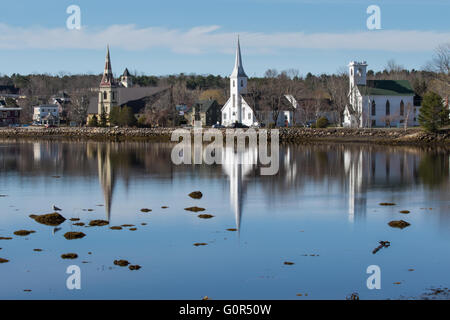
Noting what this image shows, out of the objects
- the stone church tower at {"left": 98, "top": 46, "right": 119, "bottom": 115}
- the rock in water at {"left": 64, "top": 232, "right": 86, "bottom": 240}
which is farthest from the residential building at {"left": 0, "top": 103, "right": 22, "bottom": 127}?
the rock in water at {"left": 64, "top": 232, "right": 86, "bottom": 240}

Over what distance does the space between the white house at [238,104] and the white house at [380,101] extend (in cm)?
1419

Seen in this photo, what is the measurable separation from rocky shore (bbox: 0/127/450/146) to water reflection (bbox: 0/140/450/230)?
11.6 m

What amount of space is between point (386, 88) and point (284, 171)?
54.9 meters

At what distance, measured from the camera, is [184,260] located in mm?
15867

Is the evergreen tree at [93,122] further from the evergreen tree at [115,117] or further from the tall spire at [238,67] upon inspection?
the tall spire at [238,67]

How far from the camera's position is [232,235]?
18.7 meters

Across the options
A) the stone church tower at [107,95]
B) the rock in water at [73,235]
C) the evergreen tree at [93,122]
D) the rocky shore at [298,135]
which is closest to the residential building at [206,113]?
the rocky shore at [298,135]

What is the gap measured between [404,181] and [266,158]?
16.1 m

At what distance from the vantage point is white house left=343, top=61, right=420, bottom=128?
83.8 meters

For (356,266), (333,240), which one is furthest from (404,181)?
(356,266)

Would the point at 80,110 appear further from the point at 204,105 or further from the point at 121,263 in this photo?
the point at 121,263

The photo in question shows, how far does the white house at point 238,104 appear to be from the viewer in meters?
89.6

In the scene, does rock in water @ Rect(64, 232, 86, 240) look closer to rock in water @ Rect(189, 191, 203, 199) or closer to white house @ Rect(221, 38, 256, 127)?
rock in water @ Rect(189, 191, 203, 199)

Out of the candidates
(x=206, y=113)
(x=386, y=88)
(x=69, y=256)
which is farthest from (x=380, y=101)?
(x=69, y=256)
